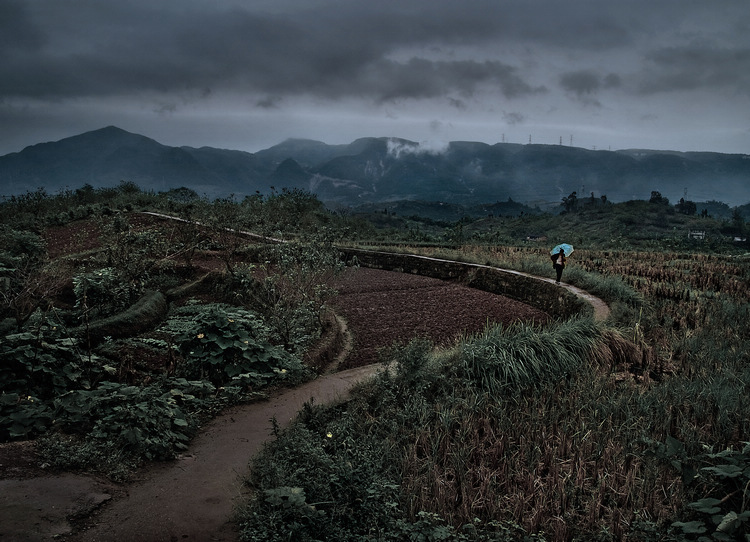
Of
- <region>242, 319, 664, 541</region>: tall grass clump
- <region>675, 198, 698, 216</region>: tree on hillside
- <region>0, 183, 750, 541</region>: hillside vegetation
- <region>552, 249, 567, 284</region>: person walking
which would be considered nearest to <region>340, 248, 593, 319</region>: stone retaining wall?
<region>552, 249, 567, 284</region>: person walking

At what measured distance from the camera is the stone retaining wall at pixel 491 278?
420 inches

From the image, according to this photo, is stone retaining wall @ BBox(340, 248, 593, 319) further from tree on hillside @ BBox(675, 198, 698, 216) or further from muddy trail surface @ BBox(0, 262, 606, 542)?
tree on hillside @ BBox(675, 198, 698, 216)

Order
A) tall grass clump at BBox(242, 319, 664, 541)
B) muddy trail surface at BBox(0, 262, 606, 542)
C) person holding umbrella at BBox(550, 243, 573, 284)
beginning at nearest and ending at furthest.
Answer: muddy trail surface at BBox(0, 262, 606, 542)
tall grass clump at BBox(242, 319, 664, 541)
person holding umbrella at BBox(550, 243, 573, 284)

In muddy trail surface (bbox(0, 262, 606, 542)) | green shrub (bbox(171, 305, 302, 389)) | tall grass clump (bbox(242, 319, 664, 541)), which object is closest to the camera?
muddy trail surface (bbox(0, 262, 606, 542))

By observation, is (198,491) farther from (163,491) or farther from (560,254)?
(560,254)

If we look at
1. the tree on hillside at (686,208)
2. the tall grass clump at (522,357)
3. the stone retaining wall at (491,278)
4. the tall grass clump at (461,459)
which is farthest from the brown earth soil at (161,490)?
the tree on hillside at (686,208)

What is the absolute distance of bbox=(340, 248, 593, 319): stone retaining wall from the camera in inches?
420

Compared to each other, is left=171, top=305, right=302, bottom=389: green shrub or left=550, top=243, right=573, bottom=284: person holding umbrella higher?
left=550, top=243, right=573, bottom=284: person holding umbrella

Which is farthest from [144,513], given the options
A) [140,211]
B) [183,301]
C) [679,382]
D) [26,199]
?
[26,199]

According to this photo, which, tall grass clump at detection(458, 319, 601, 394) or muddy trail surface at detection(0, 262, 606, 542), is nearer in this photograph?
muddy trail surface at detection(0, 262, 606, 542)

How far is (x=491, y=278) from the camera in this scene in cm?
1412

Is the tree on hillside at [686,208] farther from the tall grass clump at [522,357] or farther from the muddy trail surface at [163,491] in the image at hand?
the muddy trail surface at [163,491]

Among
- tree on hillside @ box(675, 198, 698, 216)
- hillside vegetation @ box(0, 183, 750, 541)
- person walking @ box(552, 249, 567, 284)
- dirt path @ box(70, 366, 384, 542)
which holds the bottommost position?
dirt path @ box(70, 366, 384, 542)

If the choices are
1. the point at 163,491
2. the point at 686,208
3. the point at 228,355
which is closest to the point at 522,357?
the point at 228,355
